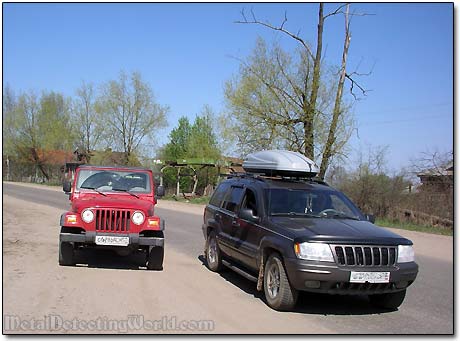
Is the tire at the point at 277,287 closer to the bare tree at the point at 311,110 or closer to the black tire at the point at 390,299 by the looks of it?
the black tire at the point at 390,299

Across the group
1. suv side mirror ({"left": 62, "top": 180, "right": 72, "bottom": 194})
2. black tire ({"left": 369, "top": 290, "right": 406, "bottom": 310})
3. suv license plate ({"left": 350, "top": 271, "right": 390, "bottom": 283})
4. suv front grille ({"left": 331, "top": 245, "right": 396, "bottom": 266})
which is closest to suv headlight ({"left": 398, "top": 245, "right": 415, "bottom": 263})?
suv front grille ({"left": 331, "top": 245, "right": 396, "bottom": 266})

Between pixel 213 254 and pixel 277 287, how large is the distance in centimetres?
Result: 273

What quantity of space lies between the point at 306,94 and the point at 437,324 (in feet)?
56.5

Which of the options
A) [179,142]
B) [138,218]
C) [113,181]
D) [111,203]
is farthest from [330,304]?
[179,142]

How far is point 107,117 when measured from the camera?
43906 mm

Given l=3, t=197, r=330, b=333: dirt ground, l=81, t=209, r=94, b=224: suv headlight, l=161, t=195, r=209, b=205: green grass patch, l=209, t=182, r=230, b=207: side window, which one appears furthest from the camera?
l=161, t=195, r=209, b=205: green grass patch

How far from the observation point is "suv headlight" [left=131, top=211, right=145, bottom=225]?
8.32m

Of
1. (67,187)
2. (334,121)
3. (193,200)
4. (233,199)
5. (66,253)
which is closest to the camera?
(66,253)

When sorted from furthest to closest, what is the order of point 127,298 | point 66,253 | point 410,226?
point 410,226, point 66,253, point 127,298

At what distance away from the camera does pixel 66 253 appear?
27.6 ft

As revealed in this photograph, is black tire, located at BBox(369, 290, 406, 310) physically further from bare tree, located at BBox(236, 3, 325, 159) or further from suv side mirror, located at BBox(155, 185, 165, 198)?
bare tree, located at BBox(236, 3, 325, 159)

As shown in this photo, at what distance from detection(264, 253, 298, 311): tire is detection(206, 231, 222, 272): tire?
210 cm

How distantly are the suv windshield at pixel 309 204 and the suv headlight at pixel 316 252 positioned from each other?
1151mm

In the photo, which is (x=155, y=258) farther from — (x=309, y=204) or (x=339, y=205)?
(x=339, y=205)
